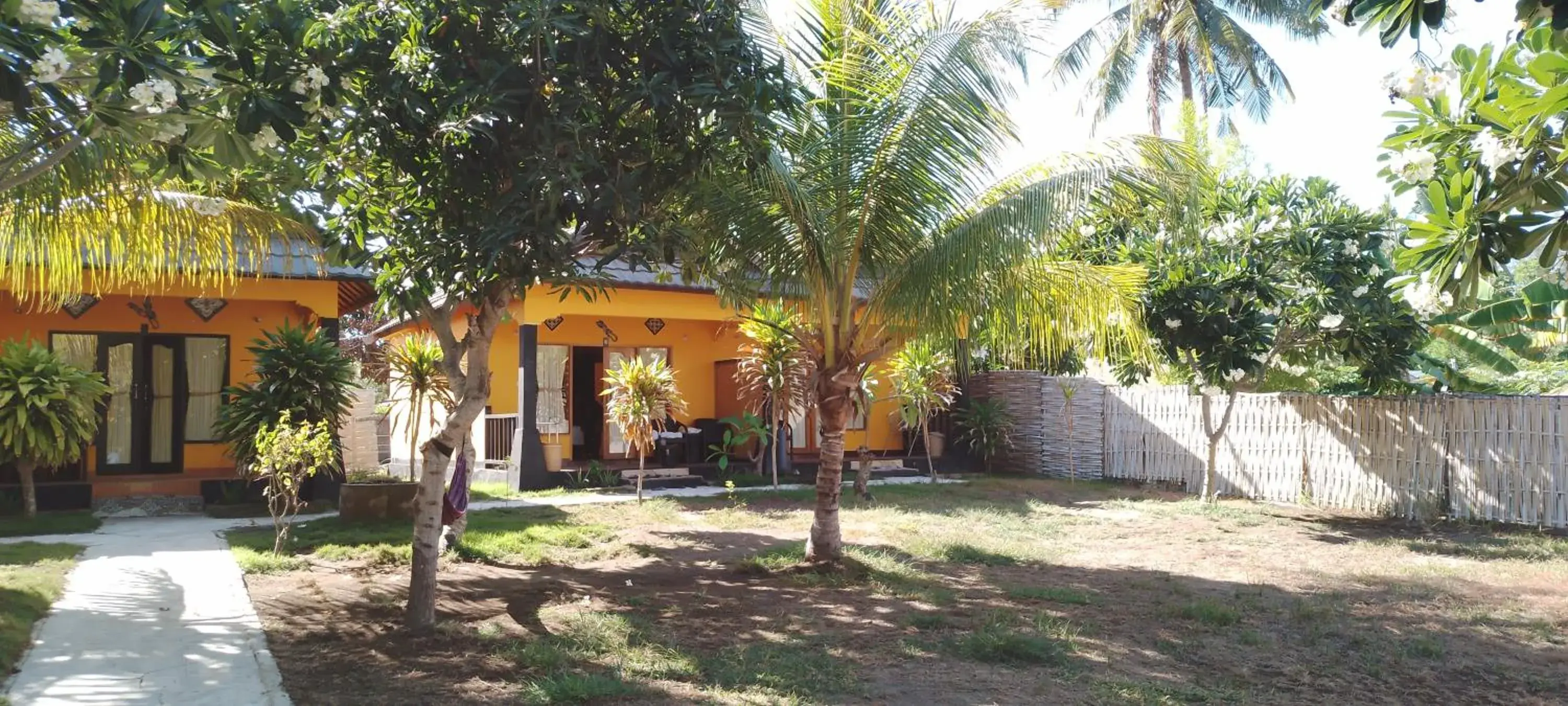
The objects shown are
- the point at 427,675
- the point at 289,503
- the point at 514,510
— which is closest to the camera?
the point at 427,675

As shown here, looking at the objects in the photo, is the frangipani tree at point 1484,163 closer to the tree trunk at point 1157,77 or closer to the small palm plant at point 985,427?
the small palm plant at point 985,427

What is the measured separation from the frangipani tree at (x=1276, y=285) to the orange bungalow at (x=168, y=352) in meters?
9.98

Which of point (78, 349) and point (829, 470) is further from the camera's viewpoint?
point (78, 349)

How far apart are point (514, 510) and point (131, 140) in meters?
8.08

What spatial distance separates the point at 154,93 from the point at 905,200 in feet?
17.0

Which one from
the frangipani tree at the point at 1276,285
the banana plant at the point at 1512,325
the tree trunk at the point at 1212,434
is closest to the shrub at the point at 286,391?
the frangipani tree at the point at 1276,285

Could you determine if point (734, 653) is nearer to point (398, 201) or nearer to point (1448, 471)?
point (398, 201)

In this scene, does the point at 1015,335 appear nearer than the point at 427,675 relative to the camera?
No

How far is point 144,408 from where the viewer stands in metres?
13.7

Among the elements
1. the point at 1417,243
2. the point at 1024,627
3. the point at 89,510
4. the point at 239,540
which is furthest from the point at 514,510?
the point at 1417,243

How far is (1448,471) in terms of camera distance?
39.7 feet

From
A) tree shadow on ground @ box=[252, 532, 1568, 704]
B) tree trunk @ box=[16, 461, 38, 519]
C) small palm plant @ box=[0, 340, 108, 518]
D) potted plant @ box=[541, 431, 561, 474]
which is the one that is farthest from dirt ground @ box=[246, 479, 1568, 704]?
tree trunk @ box=[16, 461, 38, 519]

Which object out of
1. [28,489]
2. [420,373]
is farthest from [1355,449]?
[28,489]

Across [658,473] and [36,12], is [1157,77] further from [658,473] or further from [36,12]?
Answer: [36,12]
